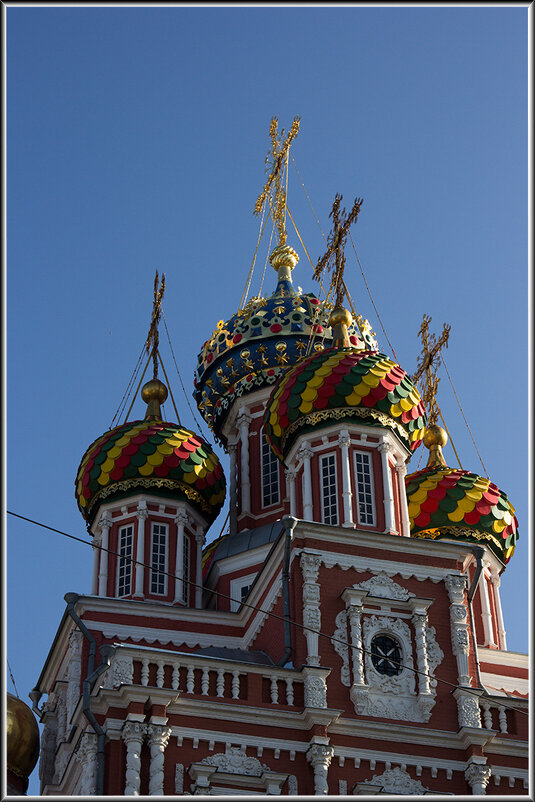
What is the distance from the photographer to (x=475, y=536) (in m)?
27.0

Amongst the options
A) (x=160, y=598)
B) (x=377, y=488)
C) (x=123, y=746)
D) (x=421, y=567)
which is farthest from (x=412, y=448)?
(x=123, y=746)

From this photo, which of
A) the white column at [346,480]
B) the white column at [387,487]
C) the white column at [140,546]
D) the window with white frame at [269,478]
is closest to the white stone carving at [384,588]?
the white column at [346,480]

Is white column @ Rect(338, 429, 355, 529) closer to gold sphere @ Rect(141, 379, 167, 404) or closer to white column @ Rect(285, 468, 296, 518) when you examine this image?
white column @ Rect(285, 468, 296, 518)

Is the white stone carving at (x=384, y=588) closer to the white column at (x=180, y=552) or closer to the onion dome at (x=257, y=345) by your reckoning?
the white column at (x=180, y=552)

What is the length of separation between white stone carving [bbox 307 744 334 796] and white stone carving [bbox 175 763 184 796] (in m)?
1.67

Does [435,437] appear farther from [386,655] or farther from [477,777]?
[477,777]

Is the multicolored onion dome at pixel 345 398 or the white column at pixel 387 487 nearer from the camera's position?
the white column at pixel 387 487

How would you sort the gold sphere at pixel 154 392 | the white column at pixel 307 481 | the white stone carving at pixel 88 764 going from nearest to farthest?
1. the white stone carving at pixel 88 764
2. the white column at pixel 307 481
3. the gold sphere at pixel 154 392

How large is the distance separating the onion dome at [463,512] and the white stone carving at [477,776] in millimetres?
7795

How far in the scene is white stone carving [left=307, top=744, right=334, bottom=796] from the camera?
18.6 meters

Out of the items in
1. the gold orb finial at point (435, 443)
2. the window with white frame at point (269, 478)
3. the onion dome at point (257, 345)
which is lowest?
the window with white frame at point (269, 478)

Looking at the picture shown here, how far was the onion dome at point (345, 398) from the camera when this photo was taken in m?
23.1

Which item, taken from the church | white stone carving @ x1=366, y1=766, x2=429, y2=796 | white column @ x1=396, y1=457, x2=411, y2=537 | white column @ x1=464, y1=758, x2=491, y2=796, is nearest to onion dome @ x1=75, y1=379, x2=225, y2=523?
the church

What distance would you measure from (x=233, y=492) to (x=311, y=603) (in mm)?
7692
